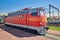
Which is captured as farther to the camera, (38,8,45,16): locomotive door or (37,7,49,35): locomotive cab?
(38,8,45,16): locomotive door

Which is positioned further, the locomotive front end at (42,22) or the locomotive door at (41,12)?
the locomotive door at (41,12)

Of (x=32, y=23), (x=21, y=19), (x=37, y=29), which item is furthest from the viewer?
(x=21, y=19)

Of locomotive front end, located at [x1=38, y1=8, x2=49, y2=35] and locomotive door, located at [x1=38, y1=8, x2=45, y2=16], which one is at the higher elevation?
locomotive door, located at [x1=38, y1=8, x2=45, y2=16]

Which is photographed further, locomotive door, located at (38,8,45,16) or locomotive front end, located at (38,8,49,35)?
locomotive door, located at (38,8,45,16)

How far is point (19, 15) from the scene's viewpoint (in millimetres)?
23078

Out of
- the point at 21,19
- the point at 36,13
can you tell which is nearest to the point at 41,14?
the point at 36,13

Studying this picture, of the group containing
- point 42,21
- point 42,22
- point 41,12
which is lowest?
point 42,22

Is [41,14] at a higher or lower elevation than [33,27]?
higher

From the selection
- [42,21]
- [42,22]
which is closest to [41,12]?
[42,21]

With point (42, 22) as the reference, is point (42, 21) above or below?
above

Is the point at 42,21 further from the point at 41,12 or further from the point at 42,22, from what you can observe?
the point at 41,12

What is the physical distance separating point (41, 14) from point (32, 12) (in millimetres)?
1452

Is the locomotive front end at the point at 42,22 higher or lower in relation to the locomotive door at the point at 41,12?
lower

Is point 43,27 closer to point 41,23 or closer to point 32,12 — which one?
point 41,23
